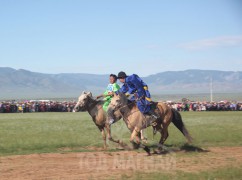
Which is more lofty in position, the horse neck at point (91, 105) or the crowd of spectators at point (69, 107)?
the horse neck at point (91, 105)

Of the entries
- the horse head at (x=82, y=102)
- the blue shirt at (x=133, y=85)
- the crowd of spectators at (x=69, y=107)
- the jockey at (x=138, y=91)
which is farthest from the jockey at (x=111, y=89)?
the crowd of spectators at (x=69, y=107)

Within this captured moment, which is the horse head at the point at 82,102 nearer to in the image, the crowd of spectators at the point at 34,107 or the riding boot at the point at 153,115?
the riding boot at the point at 153,115

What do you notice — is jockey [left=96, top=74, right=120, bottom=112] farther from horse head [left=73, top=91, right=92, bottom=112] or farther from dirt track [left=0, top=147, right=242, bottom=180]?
dirt track [left=0, top=147, right=242, bottom=180]

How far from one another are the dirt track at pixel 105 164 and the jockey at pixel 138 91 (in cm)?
150

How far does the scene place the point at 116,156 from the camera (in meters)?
13.8

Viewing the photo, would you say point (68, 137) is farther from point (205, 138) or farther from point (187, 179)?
point (187, 179)

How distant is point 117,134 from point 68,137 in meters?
4.83

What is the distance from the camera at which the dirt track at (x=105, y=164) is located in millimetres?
10625

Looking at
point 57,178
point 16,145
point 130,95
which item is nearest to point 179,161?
point 130,95

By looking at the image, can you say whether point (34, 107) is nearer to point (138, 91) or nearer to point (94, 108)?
point (94, 108)

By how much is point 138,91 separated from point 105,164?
342cm

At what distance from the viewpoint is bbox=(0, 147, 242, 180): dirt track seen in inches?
418

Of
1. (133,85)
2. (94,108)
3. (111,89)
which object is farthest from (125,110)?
(94,108)

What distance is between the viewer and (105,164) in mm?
12078
